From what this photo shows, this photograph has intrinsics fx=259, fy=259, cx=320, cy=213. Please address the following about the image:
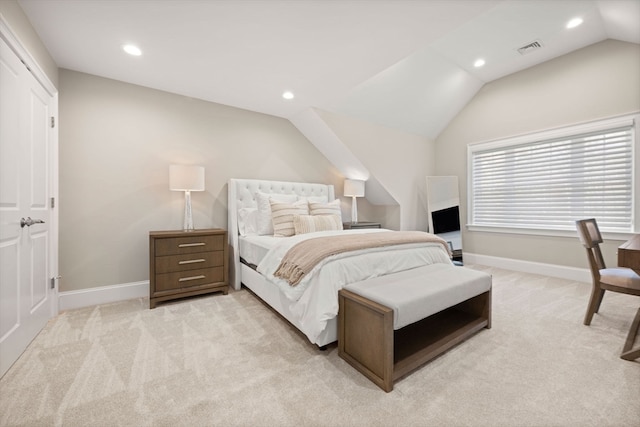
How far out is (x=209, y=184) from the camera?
11.0 feet

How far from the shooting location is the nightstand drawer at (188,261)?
2.63m

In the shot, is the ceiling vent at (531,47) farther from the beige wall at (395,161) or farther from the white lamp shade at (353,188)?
the white lamp shade at (353,188)

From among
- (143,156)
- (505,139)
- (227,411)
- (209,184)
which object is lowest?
(227,411)

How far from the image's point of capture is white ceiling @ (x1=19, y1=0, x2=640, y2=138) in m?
1.89

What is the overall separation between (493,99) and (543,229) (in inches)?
84.7

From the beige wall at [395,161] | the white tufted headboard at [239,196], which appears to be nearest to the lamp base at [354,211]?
the beige wall at [395,161]

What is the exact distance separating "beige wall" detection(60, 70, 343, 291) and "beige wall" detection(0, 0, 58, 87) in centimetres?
30

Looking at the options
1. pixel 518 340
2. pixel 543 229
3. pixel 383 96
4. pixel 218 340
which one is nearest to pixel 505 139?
pixel 543 229

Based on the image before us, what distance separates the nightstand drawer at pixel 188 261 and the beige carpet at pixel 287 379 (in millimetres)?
534

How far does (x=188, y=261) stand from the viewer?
2.76m

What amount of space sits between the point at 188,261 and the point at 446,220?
4003mm

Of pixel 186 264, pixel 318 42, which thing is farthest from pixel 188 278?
pixel 318 42

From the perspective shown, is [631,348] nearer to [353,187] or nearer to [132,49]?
[353,187]

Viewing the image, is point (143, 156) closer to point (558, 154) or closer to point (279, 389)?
point (279, 389)
